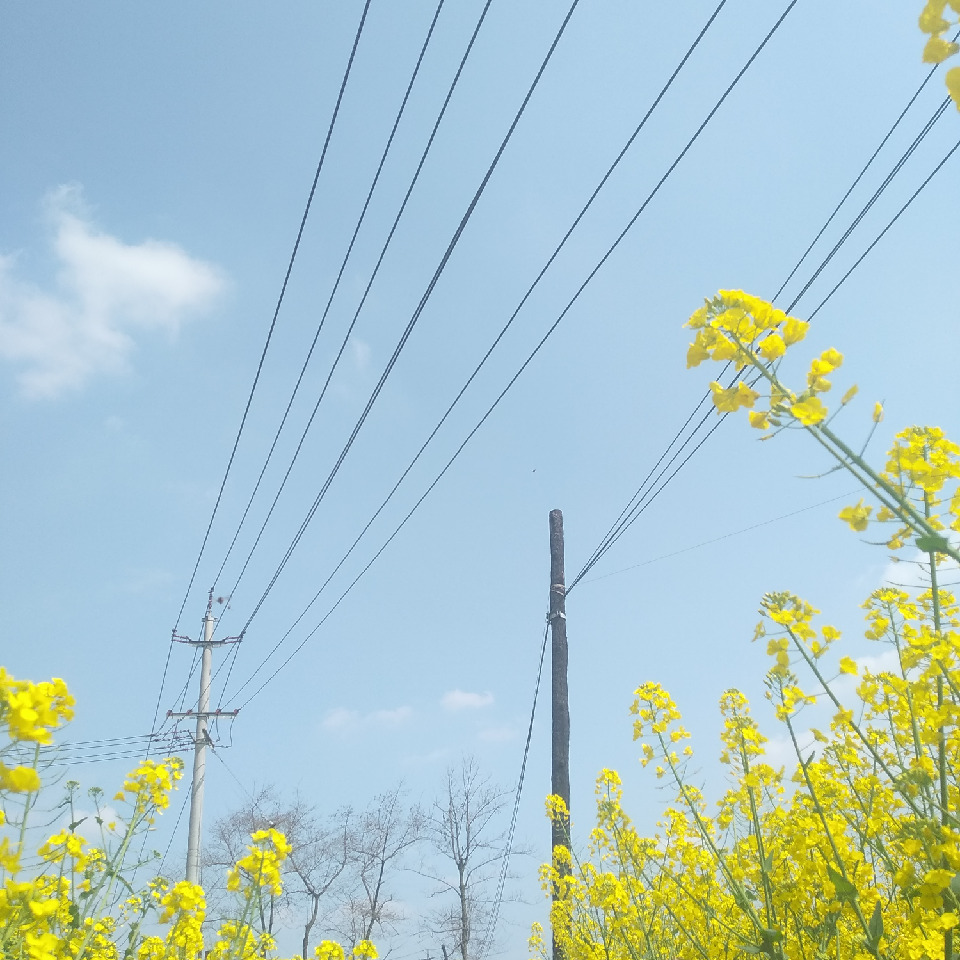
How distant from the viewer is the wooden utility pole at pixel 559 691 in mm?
6418

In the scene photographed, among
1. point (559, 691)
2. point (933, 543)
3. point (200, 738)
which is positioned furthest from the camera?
point (200, 738)

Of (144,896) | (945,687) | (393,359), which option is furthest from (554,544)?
(945,687)

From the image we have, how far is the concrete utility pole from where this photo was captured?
12477 mm

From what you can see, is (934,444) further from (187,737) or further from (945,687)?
(187,737)

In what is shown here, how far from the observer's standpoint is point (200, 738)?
14180mm

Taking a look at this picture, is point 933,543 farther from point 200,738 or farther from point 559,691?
point 200,738

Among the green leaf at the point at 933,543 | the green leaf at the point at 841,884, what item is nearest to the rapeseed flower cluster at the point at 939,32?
the green leaf at the point at 933,543

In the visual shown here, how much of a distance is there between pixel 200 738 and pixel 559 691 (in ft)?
31.3

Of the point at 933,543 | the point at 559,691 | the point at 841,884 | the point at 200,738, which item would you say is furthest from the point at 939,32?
the point at 200,738

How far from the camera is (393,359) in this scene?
210 inches

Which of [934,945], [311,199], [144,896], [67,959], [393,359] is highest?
[311,199]

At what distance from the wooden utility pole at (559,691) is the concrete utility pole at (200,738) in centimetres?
823

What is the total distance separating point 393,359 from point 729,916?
3848 mm

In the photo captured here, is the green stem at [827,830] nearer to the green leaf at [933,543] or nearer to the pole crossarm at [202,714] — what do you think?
the green leaf at [933,543]
